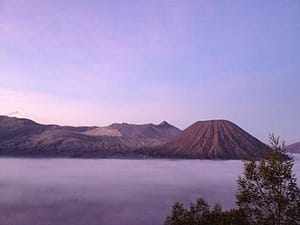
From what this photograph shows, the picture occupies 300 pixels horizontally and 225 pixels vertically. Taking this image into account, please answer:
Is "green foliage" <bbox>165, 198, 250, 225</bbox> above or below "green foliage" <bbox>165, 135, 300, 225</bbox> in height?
below

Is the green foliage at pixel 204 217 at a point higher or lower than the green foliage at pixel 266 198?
lower

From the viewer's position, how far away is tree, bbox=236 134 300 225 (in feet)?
51.4

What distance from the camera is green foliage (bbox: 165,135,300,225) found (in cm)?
1570

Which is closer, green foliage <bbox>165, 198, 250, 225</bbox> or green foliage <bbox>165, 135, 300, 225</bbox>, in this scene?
green foliage <bbox>165, 135, 300, 225</bbox>

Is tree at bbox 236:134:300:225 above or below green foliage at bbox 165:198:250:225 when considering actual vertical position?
above

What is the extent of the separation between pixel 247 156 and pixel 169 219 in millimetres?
5764

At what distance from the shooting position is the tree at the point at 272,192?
15656mm

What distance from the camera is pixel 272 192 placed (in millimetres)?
16031

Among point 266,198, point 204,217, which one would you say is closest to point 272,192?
point 266,198

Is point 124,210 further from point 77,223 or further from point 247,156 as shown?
point 247,156

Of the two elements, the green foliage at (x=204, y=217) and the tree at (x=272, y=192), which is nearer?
the tree at (x=272, y=192)

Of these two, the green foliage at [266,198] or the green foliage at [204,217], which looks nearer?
the green foliage at [266,198]

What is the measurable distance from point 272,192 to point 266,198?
1.56 ft

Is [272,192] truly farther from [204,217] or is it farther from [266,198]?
[204,217]
